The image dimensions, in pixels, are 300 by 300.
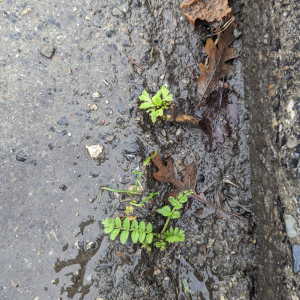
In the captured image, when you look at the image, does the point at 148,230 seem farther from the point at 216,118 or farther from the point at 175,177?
the point at 216,118

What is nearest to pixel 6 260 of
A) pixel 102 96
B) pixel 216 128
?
pixel 102 96

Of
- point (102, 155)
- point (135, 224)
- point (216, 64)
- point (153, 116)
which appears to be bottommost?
point (135, 224)

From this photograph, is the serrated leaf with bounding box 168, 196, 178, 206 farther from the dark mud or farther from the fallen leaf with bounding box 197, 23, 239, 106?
the fallen leaf with bounding box 197, 23, 239, 106

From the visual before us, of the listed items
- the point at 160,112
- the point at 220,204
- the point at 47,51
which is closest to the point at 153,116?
the point at 160,112

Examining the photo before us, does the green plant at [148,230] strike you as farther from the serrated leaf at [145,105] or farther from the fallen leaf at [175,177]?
the serrated leaf at [145,105]

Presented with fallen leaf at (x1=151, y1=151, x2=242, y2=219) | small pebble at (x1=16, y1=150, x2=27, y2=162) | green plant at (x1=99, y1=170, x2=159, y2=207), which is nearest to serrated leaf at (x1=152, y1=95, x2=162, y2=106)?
fallen leaf at (x1=151, y1=151, x2=242, y2=219)

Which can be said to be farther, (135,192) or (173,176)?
(173,176)

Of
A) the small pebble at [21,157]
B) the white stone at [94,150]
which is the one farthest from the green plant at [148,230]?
the small pebble at [21,157]
